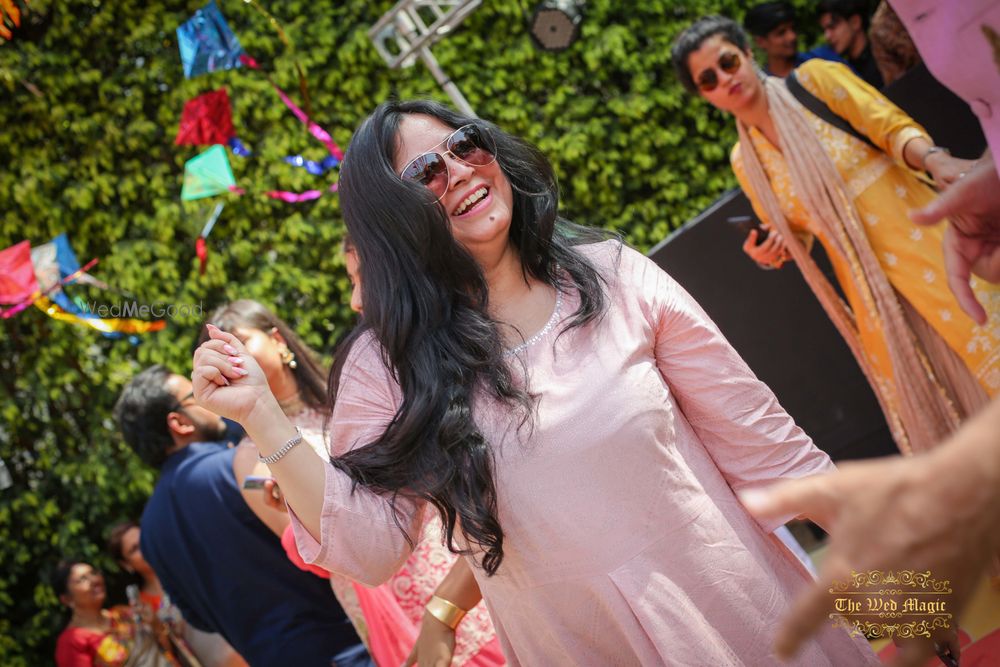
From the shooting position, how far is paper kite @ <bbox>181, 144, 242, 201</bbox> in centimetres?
514

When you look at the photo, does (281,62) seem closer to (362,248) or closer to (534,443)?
(362,248)

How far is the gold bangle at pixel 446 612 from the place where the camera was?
1.82m

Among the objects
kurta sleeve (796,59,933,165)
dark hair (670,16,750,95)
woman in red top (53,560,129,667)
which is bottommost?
woman in red top (53,560,129,667)

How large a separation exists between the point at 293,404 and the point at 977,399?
208cm

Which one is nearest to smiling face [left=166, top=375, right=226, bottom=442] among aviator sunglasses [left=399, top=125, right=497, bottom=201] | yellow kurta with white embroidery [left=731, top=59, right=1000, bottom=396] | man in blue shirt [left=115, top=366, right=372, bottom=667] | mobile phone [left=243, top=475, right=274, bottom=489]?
man in blue shirt [left=115, top=366, right=372, bottom=667]

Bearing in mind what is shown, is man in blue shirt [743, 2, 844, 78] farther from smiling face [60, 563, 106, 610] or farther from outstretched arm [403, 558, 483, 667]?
smiling face [60, 563, 106, 610]

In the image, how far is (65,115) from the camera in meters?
5.56

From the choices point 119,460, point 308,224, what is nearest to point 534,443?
point 308,224

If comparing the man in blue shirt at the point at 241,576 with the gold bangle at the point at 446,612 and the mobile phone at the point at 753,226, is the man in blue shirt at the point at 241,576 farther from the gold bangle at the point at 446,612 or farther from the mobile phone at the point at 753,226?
the mobile phone at the point at 753,226

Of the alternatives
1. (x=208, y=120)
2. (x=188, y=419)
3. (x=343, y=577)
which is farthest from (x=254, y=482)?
(x=208, y=120)

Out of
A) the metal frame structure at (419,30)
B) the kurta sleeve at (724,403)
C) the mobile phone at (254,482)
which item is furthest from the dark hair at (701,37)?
the mobile phone at (254,482)

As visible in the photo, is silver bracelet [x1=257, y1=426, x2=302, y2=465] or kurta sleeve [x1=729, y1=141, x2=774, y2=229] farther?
kurta sleeve [x1=729, y1=141, x2=774, y2=229]

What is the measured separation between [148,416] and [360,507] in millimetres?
1981

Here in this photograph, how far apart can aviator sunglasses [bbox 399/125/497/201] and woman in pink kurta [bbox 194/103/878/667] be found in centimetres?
32
